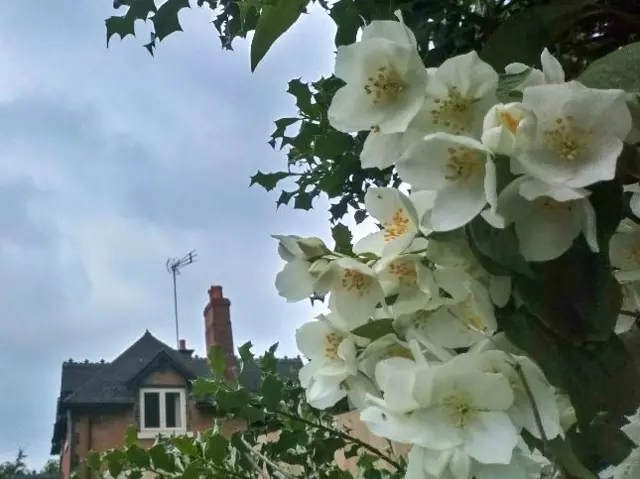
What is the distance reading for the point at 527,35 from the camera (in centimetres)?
73

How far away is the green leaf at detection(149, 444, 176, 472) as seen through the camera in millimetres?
1716

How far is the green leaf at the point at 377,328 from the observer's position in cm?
62

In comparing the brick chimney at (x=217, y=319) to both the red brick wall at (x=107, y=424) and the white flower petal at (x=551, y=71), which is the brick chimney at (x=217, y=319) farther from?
the white flower petal at (x=551, y=71)

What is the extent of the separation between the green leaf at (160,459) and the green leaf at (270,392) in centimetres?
35

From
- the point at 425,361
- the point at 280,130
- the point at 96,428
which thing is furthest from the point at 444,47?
the point at 96,428

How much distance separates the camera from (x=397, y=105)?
58 cm

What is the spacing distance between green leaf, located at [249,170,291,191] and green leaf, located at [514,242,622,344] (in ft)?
3.90

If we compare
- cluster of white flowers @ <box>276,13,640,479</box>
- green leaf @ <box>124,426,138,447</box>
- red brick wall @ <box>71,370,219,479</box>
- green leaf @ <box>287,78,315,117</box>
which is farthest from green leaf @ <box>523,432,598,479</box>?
red brick wall @ <box>71,370,219,479</box>

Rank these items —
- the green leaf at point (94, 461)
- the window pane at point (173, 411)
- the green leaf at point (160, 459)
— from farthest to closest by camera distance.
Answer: the window pane at point (173, 411)
the green leaf at point (94, 461)
the green leaf at point (160, 459)

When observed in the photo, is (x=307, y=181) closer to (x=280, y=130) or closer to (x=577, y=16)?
(x=280, y=130)

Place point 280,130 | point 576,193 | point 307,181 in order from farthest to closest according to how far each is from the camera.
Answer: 1. point 307,181
2. point 280,130
3. point 576,193

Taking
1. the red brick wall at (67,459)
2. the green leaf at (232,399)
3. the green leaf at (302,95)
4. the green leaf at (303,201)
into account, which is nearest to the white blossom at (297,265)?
the green leaf at (302,95)

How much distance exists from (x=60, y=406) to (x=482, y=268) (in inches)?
644

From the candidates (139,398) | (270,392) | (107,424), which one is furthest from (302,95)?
(107,424)
